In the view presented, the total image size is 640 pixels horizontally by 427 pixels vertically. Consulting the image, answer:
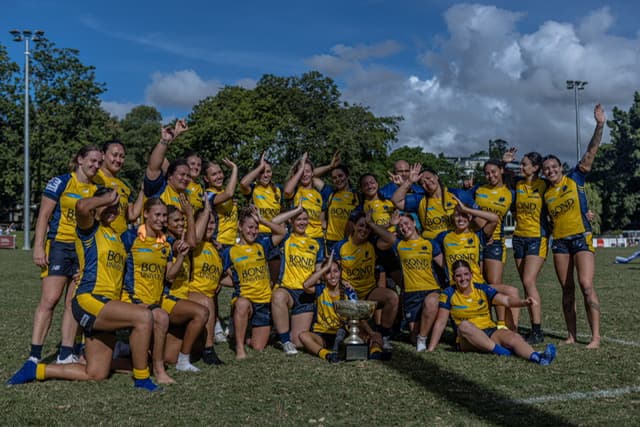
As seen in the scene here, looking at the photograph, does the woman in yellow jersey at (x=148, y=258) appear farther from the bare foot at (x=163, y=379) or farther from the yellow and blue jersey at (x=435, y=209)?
the yellow and blue jersey at (x=435, y=209)

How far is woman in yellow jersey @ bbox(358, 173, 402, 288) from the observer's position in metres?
8.27

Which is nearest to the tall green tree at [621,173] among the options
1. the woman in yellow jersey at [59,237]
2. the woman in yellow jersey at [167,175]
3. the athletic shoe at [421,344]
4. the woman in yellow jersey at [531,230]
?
the woman in yellow jersey at [531,230]

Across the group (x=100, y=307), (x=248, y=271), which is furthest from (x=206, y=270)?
(x=100, y=307)

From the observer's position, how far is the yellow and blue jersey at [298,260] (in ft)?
25.5

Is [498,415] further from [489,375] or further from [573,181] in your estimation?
[573,181]

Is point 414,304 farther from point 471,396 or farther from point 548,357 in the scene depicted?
point 471,396

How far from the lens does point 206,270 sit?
7254mm

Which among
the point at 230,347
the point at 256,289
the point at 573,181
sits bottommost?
the point at 230,347

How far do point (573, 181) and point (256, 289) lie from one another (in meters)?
3.92

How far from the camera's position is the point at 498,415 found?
4551 millimetres

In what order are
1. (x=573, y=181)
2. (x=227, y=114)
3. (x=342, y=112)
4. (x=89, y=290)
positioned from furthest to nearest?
(x=342, y=112) → (x=227, y=114) → (x=573, y=181) → (x=89, y=290)

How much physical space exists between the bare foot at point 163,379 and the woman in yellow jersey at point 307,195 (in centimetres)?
320

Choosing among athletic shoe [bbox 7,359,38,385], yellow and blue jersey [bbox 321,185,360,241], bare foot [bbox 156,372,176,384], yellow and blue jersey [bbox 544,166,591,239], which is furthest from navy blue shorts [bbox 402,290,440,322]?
athletic shoe [bbox 7,359,38,385]

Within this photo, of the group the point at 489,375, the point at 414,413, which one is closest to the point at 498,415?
the point at 414,413
